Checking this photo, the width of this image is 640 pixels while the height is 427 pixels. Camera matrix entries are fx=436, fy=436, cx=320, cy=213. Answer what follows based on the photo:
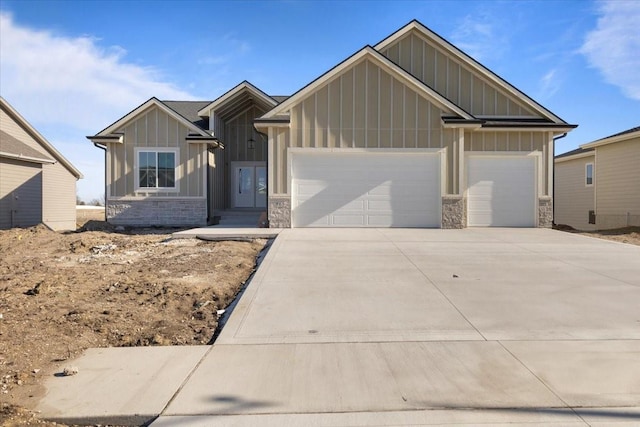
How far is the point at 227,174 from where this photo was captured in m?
20.9

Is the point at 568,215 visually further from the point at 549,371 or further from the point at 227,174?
the point at 549,371

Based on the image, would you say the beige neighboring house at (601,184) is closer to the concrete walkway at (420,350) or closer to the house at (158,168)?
the concrete walkway at (420,350)

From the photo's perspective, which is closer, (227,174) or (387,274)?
(387,274)

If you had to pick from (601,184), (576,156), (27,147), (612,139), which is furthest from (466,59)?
(27,147)

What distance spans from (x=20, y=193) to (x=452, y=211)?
18.7 meters

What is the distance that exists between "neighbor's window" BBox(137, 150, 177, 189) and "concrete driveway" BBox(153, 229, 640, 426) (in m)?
10.6

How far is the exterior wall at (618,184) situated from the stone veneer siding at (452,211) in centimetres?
922

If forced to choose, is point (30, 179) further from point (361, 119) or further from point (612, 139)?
point (612, 139)

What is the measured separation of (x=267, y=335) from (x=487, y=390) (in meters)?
2.49

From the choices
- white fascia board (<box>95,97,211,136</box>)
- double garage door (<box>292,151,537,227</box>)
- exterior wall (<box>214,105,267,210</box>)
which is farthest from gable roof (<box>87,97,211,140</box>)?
double garage door (<box>292,151,537,227</box>)

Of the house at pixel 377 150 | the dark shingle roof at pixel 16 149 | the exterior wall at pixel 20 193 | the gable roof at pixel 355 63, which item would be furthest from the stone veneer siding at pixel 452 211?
the exterior wall at pixel 20 193

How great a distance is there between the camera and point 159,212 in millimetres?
17766

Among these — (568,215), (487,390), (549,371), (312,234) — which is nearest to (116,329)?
(487,390)

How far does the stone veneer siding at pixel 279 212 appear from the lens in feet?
47.8
